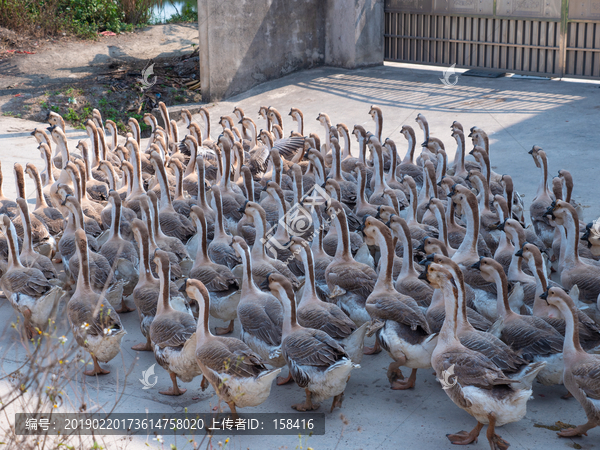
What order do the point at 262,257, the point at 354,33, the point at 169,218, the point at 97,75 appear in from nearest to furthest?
the point at 262,257
the point at 169,218
the point at 354,33
the point at 97,75

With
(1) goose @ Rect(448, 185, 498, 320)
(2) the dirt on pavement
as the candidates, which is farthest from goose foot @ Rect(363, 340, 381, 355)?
(2) the dirt on pavement

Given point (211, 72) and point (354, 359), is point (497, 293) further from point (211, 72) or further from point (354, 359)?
point (211, 72)

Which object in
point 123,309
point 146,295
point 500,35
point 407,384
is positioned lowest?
point 407,384

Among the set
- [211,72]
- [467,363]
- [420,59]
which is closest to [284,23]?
[211,72]

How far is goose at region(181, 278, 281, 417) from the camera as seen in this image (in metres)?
Answer: 5.61

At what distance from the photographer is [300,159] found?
472 inches

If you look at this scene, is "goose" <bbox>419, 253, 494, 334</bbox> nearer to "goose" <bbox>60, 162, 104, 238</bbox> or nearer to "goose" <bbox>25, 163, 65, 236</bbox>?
"goose" <bbox>60, 162, 104, 238</bbox>

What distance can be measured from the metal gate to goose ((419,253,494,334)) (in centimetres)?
1253

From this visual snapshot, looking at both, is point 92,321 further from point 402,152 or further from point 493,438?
point 402,152

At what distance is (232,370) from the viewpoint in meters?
5.64

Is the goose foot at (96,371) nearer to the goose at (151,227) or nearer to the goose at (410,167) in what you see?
the goose at (151,227)

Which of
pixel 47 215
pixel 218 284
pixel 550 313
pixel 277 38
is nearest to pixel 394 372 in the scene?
pixel 550 313

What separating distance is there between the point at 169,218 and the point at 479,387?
17.0ft

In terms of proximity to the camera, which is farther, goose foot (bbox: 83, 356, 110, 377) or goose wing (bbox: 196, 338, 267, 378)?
goose foot (bbox: 83, 356, 110, 377)
